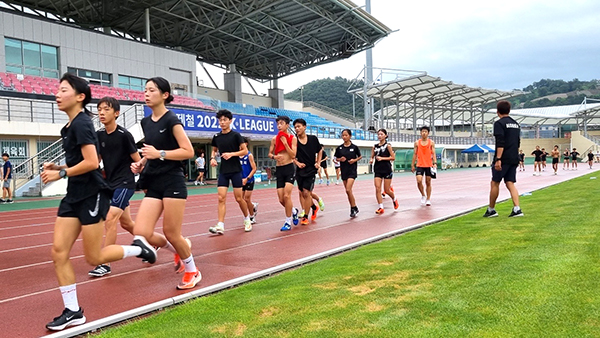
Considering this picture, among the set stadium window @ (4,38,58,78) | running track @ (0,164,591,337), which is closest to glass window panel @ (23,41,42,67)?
stadium window @ (4,38,58,78)

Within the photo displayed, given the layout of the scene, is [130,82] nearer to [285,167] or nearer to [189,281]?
[285,167]

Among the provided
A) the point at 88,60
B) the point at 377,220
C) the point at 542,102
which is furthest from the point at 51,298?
the point at 542,102

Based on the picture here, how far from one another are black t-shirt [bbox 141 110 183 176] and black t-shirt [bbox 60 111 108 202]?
884 mm

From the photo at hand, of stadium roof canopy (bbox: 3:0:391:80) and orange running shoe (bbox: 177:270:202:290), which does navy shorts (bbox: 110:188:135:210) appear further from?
stadium roof canopy (bbox: 3:0:391:80)

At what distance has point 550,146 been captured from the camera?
8906cm

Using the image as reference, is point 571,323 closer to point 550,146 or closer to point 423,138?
point 423,138

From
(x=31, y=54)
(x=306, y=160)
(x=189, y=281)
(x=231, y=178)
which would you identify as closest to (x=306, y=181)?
(x=306, y=160)

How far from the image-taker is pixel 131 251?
450cm

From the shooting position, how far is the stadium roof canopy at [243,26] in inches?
1559

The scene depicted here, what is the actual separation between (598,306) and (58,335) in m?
4.07

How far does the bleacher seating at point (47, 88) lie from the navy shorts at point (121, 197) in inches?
926

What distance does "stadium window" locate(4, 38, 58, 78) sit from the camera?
97.0 feet

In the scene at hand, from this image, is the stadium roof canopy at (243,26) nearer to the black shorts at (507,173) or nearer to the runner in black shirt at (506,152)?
the runner in black shirt at (506,152)

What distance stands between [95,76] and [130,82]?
9.57 ft
